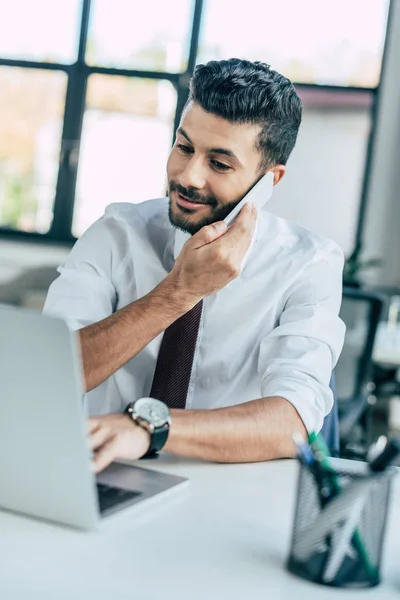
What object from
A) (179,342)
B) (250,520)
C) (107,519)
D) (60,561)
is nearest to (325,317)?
(179,342)

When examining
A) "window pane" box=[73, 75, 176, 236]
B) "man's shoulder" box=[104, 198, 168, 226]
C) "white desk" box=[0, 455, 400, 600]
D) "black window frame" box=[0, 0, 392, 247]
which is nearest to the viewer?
"white desk" box=[0, 455, 400, 600]

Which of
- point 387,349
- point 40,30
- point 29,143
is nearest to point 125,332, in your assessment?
point 387,349

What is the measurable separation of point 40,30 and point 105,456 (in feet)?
19.0

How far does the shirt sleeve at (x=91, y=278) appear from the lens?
1726 millimetres

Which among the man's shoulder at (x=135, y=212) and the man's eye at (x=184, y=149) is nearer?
the man's eye at (x=184, y=149)

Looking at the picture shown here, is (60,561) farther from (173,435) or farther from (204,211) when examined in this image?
(204,211)

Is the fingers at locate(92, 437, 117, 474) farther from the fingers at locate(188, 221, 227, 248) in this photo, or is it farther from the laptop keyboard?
the fingers at locate(188, 221, 227, 248)

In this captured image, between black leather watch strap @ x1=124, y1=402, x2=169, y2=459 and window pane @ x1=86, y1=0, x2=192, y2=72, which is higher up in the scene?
window pane @ x1=86, y1=0, x2=192, y2=72

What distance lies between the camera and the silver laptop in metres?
0.80

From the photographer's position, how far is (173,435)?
120 centimetres

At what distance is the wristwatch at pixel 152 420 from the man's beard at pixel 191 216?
61 cm

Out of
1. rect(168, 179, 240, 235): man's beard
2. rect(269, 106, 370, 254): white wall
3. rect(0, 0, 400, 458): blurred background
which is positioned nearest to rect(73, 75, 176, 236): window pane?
rect(0, 0, 400, 458): blurred background

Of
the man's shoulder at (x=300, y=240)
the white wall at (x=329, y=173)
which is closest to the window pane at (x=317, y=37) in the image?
the white wall at (x=329, y=173)

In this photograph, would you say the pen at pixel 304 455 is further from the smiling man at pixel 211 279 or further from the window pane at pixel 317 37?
the window pane at pixel 317 37
